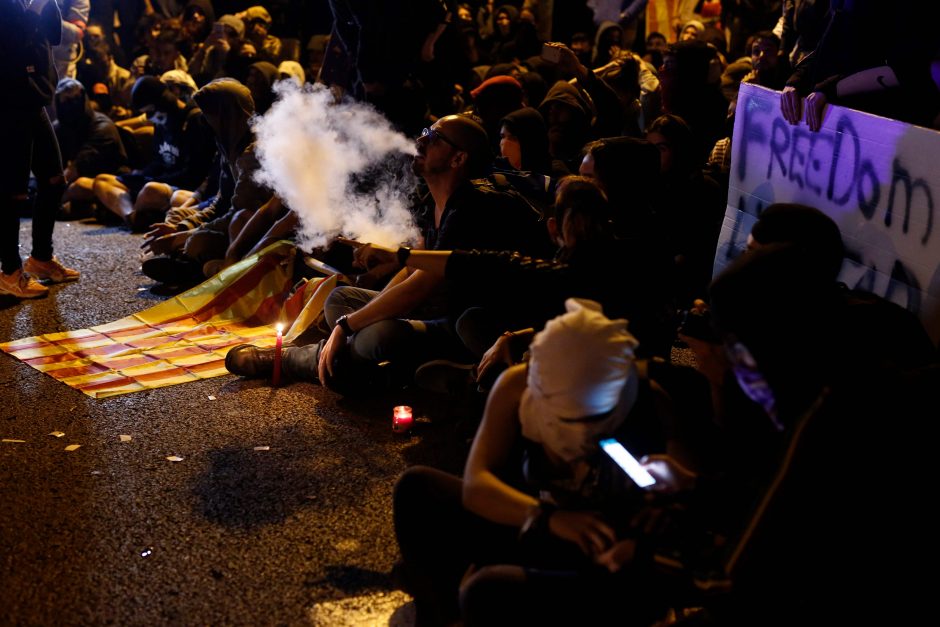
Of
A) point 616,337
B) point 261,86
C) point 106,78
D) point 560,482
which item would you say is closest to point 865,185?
point 616,337

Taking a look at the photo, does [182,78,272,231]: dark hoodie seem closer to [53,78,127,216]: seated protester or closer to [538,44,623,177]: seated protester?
[538,44,623,177]: seated protester

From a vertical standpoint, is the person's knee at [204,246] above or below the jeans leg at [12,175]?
below

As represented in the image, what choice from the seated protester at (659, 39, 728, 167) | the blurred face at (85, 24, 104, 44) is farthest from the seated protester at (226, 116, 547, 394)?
the blurred face at (85, 24, 104, 44)

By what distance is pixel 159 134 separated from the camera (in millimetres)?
10242

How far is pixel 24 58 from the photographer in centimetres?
689

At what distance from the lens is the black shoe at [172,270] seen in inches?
297

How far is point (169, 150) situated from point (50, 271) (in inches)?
112

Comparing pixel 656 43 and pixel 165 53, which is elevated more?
pixel 656 43

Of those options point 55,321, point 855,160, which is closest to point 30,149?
point 55,321

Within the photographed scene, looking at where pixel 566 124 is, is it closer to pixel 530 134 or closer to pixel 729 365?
pixel 530 134

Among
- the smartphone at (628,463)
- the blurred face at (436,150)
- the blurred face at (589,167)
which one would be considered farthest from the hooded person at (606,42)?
the smartphone at (628,463)

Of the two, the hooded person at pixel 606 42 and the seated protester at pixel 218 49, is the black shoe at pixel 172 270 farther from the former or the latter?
the hooded person at pixel 606 42

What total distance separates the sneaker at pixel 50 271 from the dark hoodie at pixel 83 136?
364cm

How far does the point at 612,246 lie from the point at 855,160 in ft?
4.09
